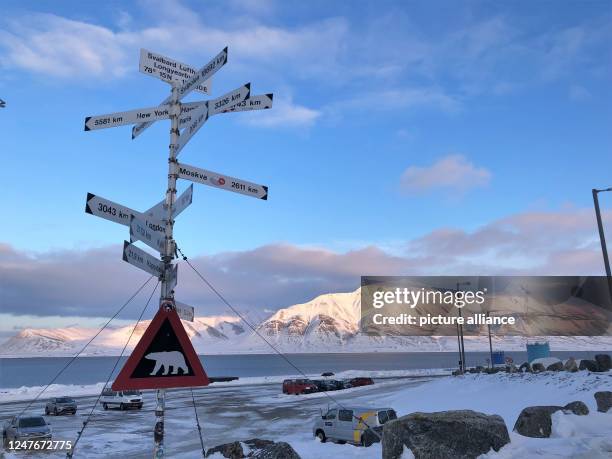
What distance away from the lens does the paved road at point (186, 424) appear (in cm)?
2163

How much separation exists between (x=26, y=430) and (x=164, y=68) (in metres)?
21.3

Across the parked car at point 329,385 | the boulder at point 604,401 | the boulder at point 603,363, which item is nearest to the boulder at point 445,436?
the boulder at point 604,401

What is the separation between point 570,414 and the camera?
45.3ft

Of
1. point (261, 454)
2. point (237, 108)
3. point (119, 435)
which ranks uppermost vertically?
point (237, 108)

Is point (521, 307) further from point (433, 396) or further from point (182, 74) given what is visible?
point (182, 74)

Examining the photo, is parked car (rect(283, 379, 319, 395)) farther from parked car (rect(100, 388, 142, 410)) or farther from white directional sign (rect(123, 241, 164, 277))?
white directional sign (rect(123, 241, 164, 277))

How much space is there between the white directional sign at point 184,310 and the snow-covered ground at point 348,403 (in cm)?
627

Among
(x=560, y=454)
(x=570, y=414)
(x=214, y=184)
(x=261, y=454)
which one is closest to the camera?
(x=214, y=184)

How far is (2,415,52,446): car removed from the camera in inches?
861

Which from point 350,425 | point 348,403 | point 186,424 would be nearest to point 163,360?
point 350,425

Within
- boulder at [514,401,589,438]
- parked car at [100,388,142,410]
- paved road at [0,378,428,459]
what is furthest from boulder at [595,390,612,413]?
parked car at [100,388,142,410]

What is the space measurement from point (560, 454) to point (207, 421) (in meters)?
24.9

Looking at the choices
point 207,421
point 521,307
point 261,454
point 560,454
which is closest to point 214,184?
point 261,454

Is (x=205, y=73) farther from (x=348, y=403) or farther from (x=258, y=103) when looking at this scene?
(x=348, y=403)
